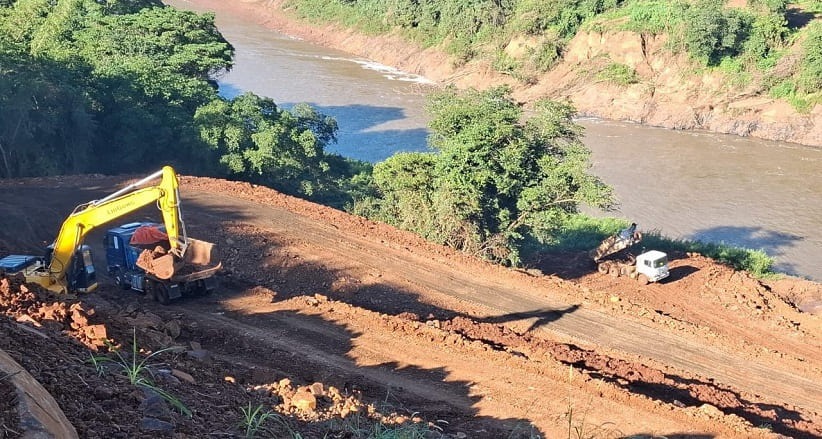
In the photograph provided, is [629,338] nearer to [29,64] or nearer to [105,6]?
[29,64]

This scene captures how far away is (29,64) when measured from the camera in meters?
32.1

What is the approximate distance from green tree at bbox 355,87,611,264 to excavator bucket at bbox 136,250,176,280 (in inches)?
435

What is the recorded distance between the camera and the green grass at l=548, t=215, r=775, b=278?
31900 millimetres

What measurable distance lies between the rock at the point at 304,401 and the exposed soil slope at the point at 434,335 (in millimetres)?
158

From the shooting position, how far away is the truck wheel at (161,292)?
19.1 meters

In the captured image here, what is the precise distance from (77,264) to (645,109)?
1936 inches

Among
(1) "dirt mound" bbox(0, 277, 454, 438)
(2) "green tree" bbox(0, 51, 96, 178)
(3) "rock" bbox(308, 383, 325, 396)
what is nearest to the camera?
(1) "dirt mound" bbox(0, 277, 454, 438)

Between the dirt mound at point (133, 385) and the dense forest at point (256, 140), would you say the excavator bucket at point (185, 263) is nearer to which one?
the dirt mound at point (133, 385)

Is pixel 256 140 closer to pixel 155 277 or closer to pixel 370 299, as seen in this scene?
pixel 370 299

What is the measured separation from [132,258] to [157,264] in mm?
1276

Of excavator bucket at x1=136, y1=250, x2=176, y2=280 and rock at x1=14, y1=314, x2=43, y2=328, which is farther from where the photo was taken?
excavator bucket at x1=136, y1=250, x2=176, y2=280

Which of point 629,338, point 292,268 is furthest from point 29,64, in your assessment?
point 629,338

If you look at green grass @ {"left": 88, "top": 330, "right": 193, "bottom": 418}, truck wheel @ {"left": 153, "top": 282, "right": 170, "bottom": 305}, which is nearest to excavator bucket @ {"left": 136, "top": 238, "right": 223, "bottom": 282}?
truck wheel @ {"left": 153, "top": 282, "right": 170, "bottom": 305}

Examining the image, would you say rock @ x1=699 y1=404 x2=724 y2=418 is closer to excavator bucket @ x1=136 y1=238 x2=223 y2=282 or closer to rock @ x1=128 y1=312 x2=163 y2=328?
rock @ x1=128 y1=312 x2=163 y2=328
